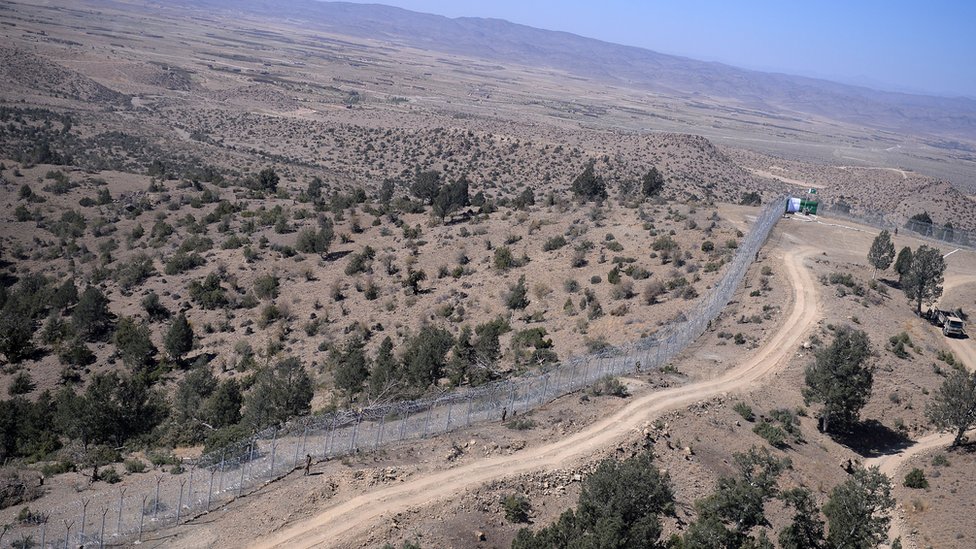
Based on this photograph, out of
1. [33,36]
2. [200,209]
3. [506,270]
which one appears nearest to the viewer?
[506,270]

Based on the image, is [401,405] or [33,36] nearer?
[401,405]

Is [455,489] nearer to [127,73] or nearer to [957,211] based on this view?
[957,211]

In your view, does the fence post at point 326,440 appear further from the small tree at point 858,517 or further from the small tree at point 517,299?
the small tree at point 517,299

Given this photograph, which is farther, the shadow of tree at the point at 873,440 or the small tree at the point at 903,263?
the small tree at the point at 903,263

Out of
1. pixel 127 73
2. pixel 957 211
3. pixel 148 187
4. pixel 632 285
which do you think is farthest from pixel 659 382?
pixel 127 73

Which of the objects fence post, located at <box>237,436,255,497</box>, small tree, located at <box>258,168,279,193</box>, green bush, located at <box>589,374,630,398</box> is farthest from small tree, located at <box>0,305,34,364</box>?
small tree, located at <box>258,168,279,193</box>

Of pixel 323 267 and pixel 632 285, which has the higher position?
pixel 632 285

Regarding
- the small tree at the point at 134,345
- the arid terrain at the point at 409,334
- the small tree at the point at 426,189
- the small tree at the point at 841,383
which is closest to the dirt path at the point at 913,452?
the arid terrain at the point at 409,334

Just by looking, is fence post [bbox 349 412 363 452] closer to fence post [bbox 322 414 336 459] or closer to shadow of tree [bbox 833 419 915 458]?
fence post [bbox 322 414 336 459]
